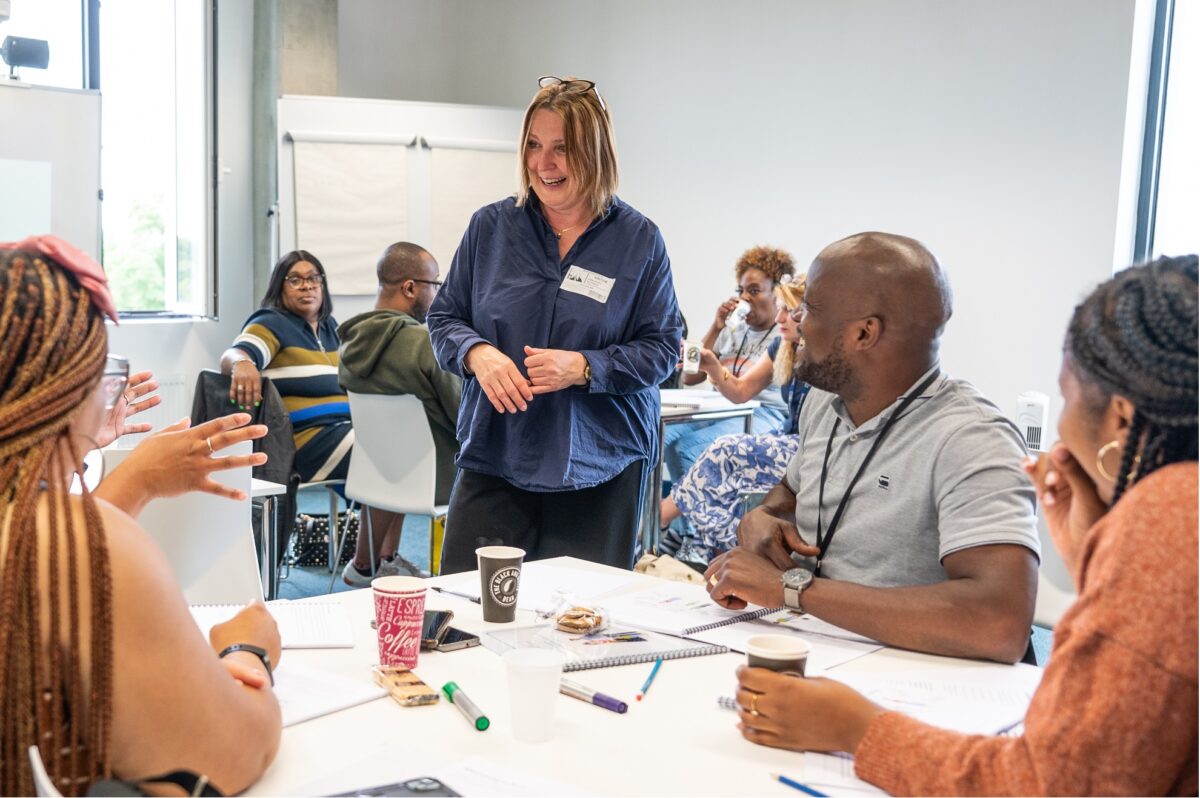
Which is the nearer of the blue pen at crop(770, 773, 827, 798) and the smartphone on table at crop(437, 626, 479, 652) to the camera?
the blue pen at crop(770, 773, 827, 798)

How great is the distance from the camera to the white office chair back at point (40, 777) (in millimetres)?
917

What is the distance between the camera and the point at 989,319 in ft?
19.0

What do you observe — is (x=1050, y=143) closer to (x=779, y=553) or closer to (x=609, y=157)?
(x=609, y=157)

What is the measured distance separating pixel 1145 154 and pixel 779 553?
4.38 meters

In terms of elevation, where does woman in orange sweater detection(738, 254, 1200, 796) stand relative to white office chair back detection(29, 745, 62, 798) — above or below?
above

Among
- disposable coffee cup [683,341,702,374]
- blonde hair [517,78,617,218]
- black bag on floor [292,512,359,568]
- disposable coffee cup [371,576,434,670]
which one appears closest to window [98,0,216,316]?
black bag on floor [292,512,359,568]

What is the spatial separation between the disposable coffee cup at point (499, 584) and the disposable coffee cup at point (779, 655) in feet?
1.70

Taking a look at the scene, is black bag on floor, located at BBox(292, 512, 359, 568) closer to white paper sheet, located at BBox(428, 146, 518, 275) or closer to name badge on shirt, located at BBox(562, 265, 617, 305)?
white paper sheet, located at BBox(428, 146, 518, 275)

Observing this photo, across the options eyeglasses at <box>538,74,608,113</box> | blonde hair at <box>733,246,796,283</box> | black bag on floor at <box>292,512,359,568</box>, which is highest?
eyeglasses at <box>538,74,608,113</box>

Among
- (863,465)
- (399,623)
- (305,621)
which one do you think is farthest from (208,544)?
(863,465)

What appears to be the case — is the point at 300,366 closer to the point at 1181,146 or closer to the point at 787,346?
the point at 787,346

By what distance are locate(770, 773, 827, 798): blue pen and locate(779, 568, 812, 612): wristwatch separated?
1.90 ft

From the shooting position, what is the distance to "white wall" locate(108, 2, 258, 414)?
7.06m

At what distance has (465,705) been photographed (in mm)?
1349
